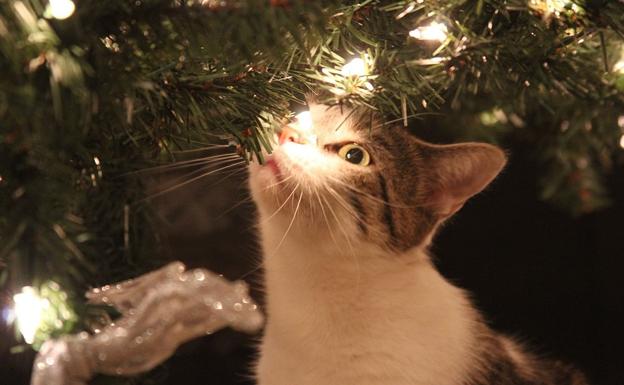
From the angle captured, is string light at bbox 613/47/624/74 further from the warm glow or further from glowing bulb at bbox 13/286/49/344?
glowing bulb at bbox 13/286/49/344

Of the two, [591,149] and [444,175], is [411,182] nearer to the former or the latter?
[444,175]

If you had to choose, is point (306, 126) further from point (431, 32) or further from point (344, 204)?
point (431, 32)

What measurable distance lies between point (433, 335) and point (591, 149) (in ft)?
2.35

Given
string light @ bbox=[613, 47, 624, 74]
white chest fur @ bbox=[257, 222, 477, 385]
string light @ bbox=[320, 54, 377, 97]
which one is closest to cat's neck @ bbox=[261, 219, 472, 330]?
white chest fur @ bbox=[257, 222, 477, 385]

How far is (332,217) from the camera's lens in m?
0.99

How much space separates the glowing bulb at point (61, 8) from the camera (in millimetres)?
494

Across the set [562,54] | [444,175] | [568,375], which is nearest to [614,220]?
[568,375]

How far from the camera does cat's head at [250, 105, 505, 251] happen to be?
0.95m

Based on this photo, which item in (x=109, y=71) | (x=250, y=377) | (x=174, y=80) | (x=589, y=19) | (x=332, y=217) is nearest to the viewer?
(x=109, y=71)

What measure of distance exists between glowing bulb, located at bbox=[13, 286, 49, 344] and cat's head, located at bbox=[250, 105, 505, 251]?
14.0 inches

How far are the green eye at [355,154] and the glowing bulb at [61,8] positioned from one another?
553 millimetres

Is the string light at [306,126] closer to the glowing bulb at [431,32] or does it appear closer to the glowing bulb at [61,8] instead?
the glowing bulb at [431,32]

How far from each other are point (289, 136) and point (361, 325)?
0.98 ft

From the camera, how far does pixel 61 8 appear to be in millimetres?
500
